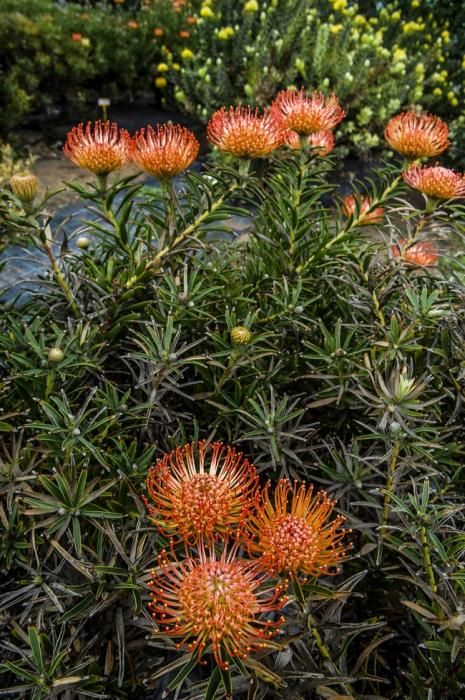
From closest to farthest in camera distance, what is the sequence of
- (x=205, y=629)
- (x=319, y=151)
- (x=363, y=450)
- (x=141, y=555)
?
(x=205, y=629), (x=141, y=555), (x=363, y=450), (x=319, y=151)

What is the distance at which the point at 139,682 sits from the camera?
4.17ft

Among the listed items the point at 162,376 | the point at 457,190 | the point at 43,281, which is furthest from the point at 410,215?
the point at 43,281

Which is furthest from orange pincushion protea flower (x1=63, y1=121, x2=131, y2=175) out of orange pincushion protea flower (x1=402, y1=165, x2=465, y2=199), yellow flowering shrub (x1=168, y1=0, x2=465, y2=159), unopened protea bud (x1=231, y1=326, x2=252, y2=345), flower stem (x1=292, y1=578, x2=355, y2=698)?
yellow flowering shrub (x1=168, y1=0, x2=465, y2=159)

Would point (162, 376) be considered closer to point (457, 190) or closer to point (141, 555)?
point (141, 555)

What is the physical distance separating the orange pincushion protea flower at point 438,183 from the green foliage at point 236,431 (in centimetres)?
5

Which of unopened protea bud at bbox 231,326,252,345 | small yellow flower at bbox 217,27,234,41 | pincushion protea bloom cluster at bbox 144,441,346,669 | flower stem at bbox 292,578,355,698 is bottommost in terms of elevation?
flower stem at bbox 292,578,355,698

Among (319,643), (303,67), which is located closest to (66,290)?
(319,643)

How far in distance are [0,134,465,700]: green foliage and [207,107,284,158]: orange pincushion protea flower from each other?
8 cm

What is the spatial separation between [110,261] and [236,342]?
500 millimetres

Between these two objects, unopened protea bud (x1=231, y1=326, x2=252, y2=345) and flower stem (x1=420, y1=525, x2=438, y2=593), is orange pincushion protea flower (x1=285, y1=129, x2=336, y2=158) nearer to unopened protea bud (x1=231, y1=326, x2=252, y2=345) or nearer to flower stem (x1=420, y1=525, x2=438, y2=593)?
unopened protea bud (x1=231, y1=326, x2=252, y2=345)

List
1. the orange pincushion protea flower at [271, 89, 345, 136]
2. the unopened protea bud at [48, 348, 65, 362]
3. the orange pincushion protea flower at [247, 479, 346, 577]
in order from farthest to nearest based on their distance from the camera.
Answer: the orange pincushion protea flower at [271, 89, 345, 136], the unopened protea bud at [48, 348, 65, 362], the orange pincushion protea flower at [247, 479, 346, 577]

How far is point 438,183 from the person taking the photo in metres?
1.62

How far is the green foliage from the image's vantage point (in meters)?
1.18

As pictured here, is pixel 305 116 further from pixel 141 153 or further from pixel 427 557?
pixel 427 557
